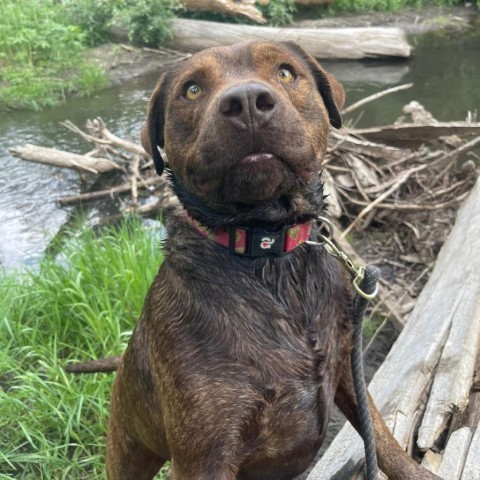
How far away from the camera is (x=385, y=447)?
2.51 meters

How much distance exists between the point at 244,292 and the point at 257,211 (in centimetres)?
29

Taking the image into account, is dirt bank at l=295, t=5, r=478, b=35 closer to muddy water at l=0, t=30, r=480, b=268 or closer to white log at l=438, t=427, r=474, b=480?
muddy water at l=0, t=30, r=480, b=268

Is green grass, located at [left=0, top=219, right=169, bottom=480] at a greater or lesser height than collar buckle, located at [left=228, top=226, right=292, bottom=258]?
lesser

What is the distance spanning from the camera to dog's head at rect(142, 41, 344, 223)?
78.7 inches

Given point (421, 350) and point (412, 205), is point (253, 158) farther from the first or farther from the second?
point (412, 205)

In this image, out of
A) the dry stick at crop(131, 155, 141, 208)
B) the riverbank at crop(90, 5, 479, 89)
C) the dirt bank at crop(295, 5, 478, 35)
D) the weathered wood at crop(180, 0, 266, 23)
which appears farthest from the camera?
the dirt bank at crop(295, 5, 478, 35)

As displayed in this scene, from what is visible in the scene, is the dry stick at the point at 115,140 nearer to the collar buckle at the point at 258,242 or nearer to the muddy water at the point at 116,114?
the muddy water at the point at 116,114

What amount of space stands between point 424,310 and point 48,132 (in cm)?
708

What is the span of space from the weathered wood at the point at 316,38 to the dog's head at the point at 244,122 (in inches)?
400

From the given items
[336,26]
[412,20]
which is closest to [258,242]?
[336,26]

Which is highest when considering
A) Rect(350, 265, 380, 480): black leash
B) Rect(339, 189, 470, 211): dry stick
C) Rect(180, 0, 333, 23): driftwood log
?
Rect(350, 265, 380, 480): black leash

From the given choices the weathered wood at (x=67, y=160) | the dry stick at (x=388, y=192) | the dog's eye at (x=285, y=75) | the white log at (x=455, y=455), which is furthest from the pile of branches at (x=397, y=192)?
the dog's eye at (x=285, y=75)

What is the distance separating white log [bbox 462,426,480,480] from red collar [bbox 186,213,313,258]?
1.09m

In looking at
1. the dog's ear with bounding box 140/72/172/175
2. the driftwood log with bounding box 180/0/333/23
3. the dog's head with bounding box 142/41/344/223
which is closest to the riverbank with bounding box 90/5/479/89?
the driftwood log with bounding box 180/0/333/23
